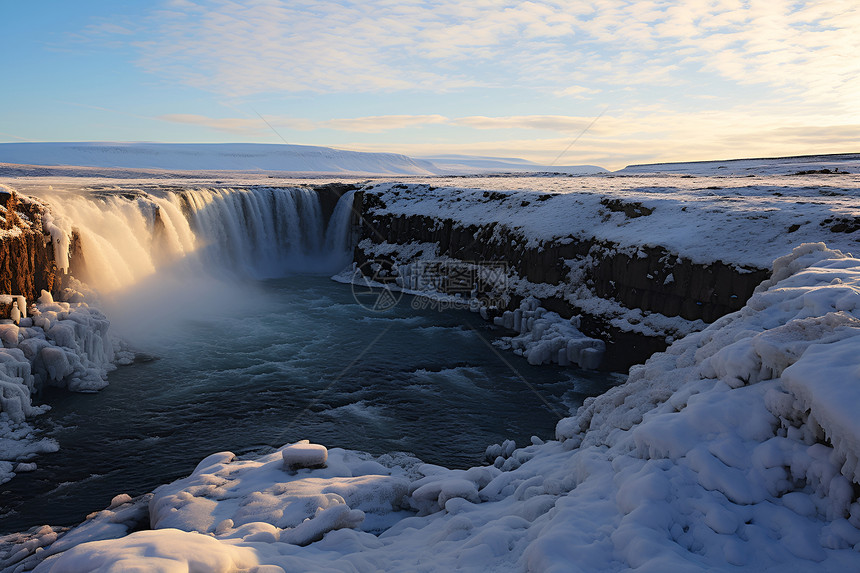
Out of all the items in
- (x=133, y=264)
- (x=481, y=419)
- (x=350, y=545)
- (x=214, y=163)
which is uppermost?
(x=214, y=163)

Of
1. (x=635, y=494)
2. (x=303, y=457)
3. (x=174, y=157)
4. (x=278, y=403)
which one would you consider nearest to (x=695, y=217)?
→ (x=278, y=403)

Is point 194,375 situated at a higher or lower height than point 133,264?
Result: lower

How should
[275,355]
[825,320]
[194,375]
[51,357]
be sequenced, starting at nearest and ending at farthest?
[825,320] → [51,357] → [194,375] → [275,355]

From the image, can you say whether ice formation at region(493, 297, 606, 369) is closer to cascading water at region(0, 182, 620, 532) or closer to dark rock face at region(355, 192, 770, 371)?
dark rock face at region(355, 192, 770, 371)

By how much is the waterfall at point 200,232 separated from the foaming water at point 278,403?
399cm

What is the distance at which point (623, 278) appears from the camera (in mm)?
19469

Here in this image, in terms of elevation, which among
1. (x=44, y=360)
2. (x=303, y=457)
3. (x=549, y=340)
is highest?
(x=44, y=360)

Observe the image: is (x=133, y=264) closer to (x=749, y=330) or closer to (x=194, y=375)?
(x=194, y=375)

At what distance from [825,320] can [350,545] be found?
21.3 feet

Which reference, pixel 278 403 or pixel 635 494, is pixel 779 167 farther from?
pixel 635 494

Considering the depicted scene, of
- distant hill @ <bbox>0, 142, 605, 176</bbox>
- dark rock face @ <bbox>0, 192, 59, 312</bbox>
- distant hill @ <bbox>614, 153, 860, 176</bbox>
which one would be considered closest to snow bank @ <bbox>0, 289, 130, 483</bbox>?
dark rock face @ <bbox>0, 192, 59, 312</bbox>

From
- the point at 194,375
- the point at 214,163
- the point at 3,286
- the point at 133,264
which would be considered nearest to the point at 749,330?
the point at 194,375

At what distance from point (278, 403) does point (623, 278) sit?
41.2 ft

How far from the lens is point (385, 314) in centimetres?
2528
